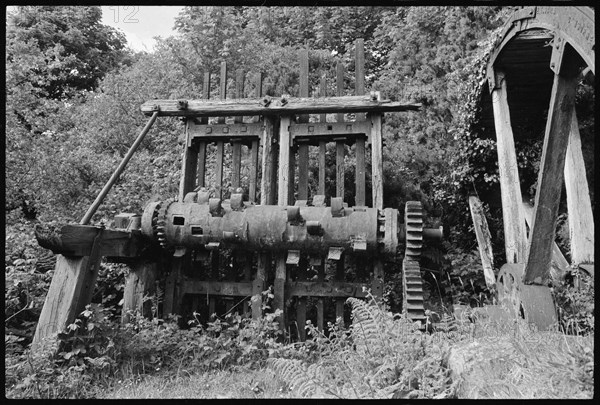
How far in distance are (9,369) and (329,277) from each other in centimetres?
424

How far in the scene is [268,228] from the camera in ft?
17.9

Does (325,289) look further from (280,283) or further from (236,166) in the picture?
(236,166)

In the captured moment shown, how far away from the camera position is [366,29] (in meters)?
17.3

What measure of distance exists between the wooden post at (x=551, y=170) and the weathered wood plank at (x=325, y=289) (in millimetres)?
1944

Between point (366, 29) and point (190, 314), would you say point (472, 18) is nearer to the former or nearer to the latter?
point (366, 29)

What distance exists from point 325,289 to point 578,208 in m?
3.14

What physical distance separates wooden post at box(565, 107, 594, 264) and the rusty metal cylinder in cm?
209

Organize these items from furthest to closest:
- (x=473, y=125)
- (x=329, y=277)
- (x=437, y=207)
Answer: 1. (x=437, y=207)
2. (x=473, y=125)
3. (x=329, y=277)

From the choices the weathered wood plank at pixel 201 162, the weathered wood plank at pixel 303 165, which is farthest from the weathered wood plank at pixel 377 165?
the weathered wood plank at pixel 201 162

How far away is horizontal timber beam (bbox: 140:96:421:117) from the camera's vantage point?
606 cm

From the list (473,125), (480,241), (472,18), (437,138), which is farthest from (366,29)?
(480,241)

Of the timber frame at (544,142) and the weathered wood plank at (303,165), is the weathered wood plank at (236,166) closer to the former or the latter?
the weathered wood plank at (303,165)

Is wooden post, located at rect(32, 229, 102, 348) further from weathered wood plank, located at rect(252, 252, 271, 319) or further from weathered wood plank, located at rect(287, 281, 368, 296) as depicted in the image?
weathered wood plank, located at rect(287, 281, 368, 296)

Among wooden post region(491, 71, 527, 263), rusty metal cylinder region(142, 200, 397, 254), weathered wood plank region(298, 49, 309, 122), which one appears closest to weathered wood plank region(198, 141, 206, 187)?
rusty metal cylinder region(142, 200, 397, 254)
